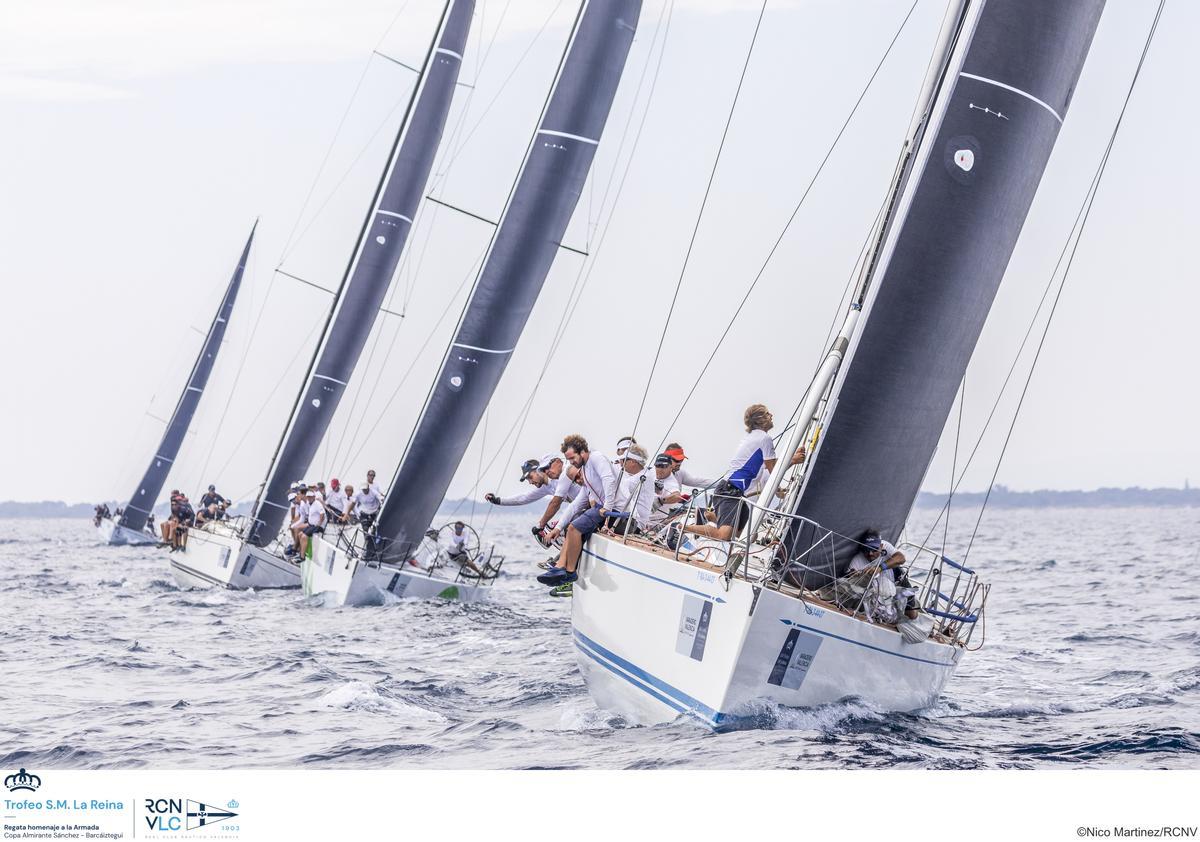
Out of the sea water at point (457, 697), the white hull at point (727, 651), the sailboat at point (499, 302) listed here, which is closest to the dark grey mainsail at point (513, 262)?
the sailboat at point (499, 302)

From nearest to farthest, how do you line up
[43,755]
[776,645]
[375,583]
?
[776,645]
[43,755]
[375,583]

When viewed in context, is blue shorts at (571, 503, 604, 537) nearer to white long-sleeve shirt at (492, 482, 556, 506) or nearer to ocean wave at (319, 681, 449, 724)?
white long-sleeve shirt at (492, 482, 556, 506)

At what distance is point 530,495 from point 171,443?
16.4 metres

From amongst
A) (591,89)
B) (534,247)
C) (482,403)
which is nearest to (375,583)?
(482,403)

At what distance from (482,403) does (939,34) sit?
5.90m

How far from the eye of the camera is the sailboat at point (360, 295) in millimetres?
12570

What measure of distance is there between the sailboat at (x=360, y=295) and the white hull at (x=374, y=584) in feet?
6.90

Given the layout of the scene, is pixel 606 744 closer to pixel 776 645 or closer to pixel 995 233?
pixel 776 645

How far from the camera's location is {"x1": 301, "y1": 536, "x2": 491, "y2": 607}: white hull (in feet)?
32.5

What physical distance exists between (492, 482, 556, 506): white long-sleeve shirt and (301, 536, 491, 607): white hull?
3.73m

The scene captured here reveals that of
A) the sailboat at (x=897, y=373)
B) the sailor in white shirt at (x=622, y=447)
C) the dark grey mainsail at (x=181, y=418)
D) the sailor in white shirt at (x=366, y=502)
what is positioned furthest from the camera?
the dark grey mainsail at (x=181, y=418)

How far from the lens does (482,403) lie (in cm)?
1054

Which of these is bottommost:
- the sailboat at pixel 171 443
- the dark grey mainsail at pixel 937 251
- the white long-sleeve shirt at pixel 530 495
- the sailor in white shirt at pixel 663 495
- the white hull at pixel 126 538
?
the white hull at pixel 126 538
